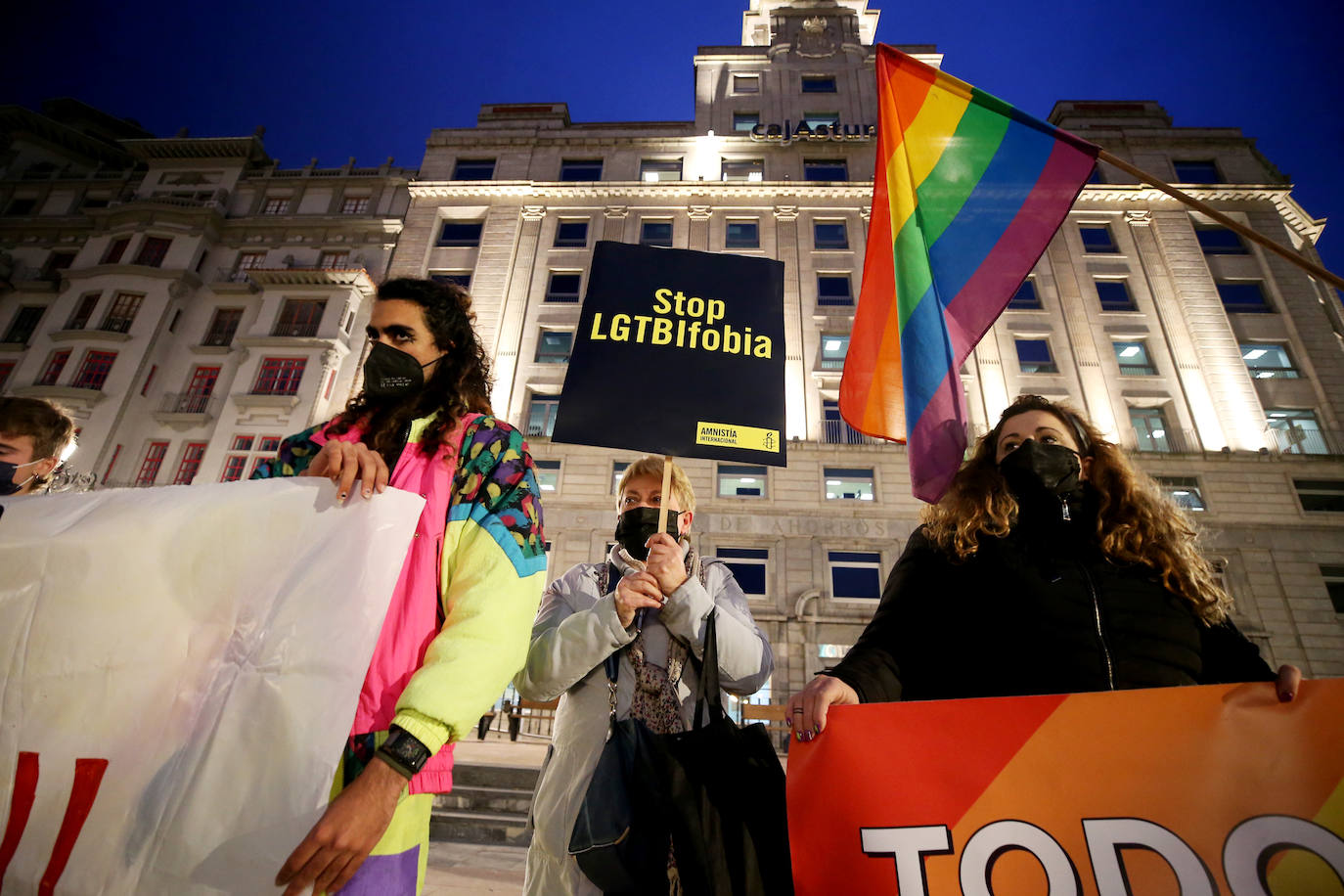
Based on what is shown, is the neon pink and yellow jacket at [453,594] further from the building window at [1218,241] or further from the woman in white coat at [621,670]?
the building window at [1218,241]

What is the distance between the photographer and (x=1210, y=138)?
23.9 meters

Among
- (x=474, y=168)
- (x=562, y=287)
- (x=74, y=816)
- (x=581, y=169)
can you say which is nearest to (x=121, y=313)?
(x=474, y=168)

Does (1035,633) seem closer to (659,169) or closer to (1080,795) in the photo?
(1080,795)

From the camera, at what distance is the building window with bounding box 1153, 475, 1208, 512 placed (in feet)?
56.0

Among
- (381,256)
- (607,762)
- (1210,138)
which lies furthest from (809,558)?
(1210,138)

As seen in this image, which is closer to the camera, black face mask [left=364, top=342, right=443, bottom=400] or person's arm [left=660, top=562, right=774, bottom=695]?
black face mask [left=364, top=342, right=443, bottom=400]

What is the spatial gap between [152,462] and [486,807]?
22185 mm

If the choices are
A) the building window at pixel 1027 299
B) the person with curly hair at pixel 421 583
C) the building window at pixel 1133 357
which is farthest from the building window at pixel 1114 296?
the person with curly hair at pixel 421 583

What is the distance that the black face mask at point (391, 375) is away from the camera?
1807 millimetres

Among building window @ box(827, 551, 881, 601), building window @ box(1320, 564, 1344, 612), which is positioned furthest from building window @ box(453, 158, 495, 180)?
building window @ box(1320, 564, 1344, 612)

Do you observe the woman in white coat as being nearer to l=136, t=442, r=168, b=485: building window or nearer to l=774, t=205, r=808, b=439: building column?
l=774, t=205, r=808, b=439: building column

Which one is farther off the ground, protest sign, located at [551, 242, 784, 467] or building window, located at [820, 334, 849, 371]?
building window, located at [820, 334, 849, 371]

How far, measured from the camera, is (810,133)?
25.0 metres

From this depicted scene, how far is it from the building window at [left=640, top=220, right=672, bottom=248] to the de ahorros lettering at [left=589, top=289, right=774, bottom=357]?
69.8 feet
